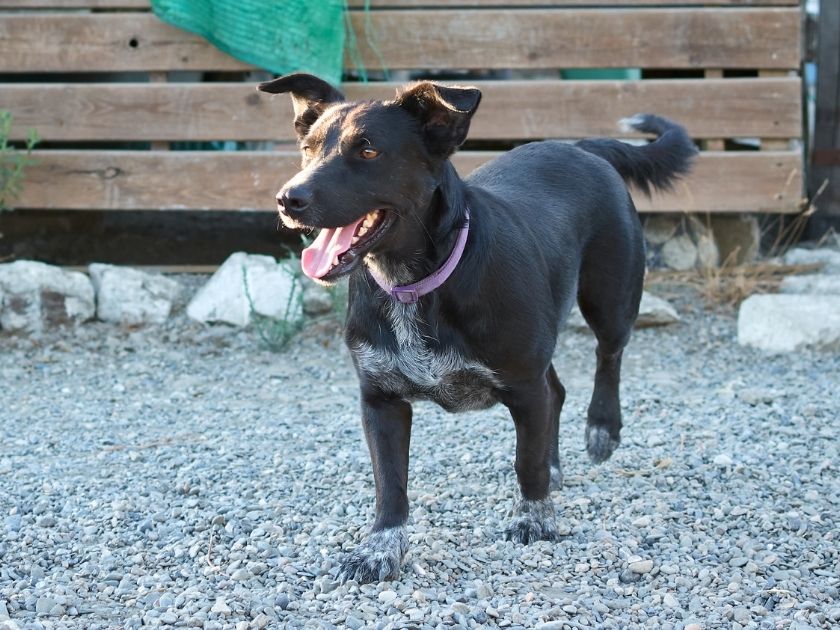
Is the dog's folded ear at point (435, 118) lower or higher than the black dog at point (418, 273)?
higher

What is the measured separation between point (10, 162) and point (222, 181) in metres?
1.40

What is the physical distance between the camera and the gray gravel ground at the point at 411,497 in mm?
3371

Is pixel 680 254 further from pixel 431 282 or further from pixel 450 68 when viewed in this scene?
pixel 431 282

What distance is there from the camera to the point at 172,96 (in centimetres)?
777

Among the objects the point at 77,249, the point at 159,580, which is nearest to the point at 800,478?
the point at 159,580

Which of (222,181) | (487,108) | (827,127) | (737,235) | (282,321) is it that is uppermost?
(487,108)

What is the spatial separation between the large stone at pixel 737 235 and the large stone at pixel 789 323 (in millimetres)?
1046

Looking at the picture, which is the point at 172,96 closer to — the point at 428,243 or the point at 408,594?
the point at 428,243

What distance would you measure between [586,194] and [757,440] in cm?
147

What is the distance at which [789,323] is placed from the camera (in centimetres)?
679

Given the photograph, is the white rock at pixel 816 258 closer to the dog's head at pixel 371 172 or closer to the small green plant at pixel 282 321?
the small green plant at pixel 282 321

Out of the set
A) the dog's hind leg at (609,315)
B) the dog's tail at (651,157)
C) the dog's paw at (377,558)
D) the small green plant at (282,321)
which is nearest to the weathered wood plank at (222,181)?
the small green plant at (282,321)

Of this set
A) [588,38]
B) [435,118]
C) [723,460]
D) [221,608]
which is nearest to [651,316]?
[588,38]

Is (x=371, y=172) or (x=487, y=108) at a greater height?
(x=371, y=172)
